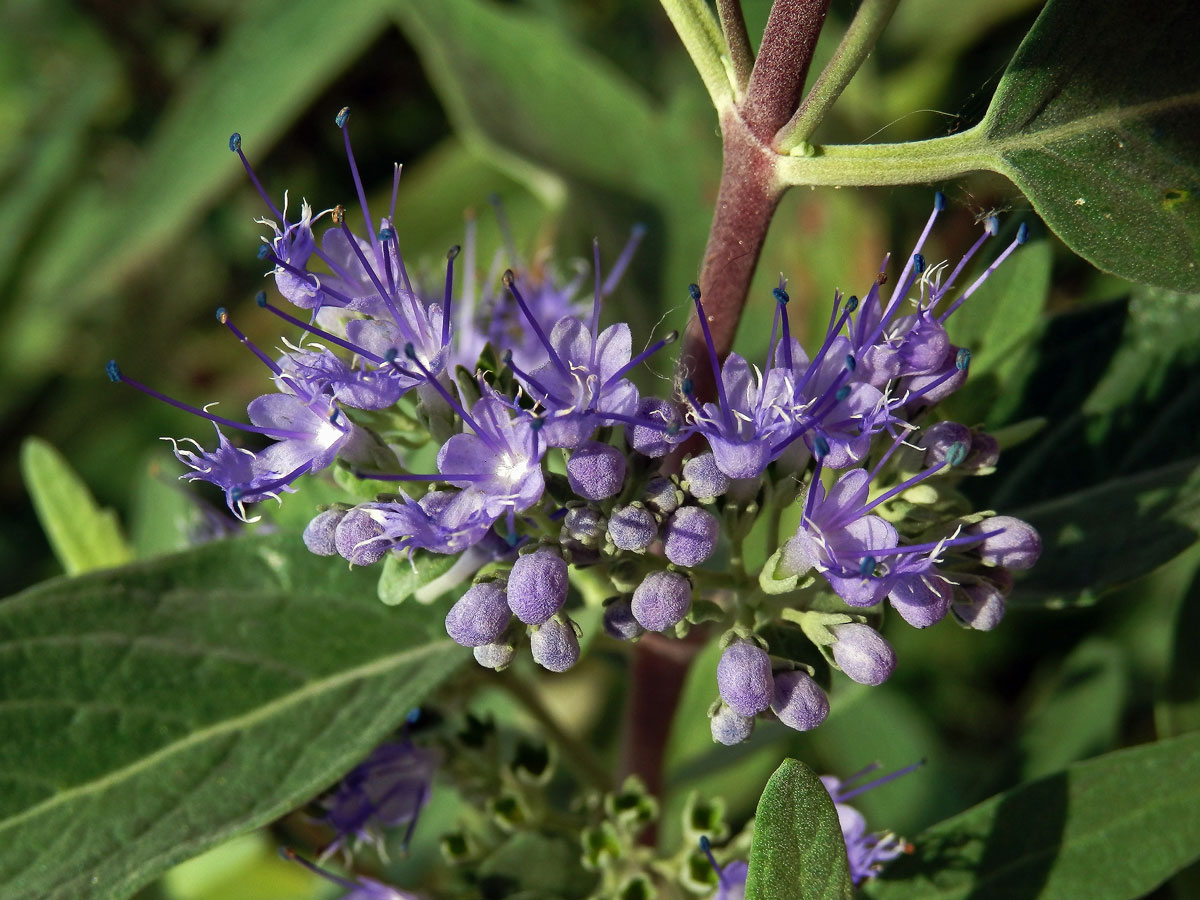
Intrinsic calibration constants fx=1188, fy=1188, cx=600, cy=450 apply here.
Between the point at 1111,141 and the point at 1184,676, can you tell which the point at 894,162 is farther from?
the point at 1184,676

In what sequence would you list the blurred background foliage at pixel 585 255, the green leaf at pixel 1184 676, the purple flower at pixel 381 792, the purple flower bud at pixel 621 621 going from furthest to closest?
the green leaf at pixel 1184 676
the blurred background foliage at pixel 585 255
the purple flower at pixel 381 792
the purple flower bud at pixel 621 621

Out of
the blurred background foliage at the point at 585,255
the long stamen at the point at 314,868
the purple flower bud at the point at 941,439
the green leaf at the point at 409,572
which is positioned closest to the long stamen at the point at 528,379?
the green leaf at the point at 409,572

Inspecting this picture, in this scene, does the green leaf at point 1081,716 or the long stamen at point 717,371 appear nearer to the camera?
the long stamen at point 717,371

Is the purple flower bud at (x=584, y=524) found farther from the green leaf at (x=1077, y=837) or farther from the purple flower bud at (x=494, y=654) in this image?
the green leaf at (x=1077, y=837)

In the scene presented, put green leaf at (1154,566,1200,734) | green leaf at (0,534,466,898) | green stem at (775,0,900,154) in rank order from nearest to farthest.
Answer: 1. green stem at (775,0,900,154)
2. green leaf at (0,534,466,898)
3. green leaf at (1154,566,1200,734)

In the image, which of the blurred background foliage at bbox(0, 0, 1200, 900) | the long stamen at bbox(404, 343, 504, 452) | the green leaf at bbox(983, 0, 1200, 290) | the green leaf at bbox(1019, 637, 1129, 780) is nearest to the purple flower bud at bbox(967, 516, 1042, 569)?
the blurred background foliage at bbox(0, 0, 1200, 900)

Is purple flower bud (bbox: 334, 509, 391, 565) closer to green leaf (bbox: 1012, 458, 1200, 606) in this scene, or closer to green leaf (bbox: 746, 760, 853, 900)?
green leaf (bbox: 746, 760, 853, 900)
